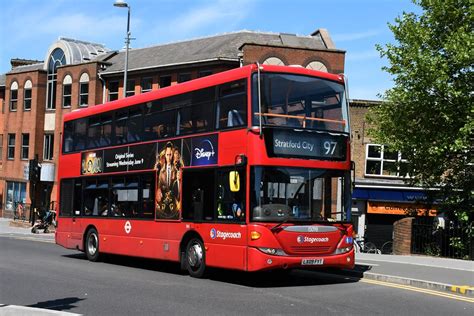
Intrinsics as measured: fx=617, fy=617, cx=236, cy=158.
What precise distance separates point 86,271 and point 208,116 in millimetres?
4822

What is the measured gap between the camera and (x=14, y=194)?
46.7 m

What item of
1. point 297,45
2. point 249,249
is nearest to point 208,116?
point 249,249

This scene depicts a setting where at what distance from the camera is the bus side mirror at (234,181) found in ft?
40.1

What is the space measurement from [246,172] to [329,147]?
191cm

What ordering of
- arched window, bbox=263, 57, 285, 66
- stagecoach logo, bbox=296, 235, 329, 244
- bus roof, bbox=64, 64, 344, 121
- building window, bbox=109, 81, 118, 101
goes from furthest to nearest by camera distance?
building window, bbox=109, 81, 118, 101 → arched window, bbox=263, 57, 285, 66 → bus roof, bbox=64, 64, 344, 121 → stagecoach logo, bbox=296, 235, 329, 244

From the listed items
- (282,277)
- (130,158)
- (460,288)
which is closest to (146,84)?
(130,158)

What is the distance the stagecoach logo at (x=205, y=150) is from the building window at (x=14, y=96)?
123 feet

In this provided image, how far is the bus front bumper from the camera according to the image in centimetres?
1172

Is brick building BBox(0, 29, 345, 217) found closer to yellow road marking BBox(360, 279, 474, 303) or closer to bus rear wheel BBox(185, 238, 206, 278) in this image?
bus rear wheel BBox(185, 238, 206, 278)

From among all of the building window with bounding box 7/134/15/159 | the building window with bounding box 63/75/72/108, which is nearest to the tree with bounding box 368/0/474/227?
the building window with bounding box 63/75/72/108

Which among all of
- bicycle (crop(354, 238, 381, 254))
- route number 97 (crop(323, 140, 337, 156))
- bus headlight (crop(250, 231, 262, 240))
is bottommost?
bicycle (crop(354, 238, 381, 254))

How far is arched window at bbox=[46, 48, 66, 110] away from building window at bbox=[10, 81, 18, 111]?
11.5 ft

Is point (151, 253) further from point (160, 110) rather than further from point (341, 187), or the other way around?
point (341, 187)

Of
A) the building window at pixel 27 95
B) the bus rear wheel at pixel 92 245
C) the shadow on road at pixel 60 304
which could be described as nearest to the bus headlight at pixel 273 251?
the shadow on road at pixel 60 304
